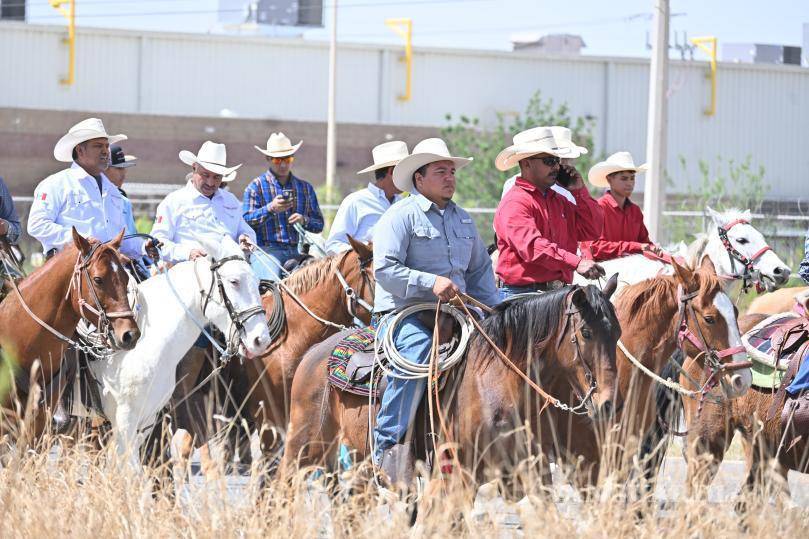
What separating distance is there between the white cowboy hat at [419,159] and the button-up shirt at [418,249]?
25 cm

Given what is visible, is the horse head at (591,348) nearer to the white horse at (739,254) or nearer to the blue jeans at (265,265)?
the white horse at (739,254)

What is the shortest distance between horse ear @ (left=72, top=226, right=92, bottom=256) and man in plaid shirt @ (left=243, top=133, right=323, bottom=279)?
12.1 ft

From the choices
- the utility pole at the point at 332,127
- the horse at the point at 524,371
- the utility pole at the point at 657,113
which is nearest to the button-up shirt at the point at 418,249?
the horse at the point at 524,371

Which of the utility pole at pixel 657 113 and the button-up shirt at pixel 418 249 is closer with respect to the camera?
the button-up shirt at pixel 418 249

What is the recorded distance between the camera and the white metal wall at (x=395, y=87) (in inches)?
1652

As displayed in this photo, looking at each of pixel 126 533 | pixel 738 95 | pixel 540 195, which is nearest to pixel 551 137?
pixel 540 195

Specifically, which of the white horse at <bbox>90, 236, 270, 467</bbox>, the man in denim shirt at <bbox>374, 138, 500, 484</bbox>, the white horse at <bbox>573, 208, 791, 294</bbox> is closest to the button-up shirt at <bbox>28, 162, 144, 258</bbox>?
the white horse at <bbox>90, 236, 270, 467</bbox>

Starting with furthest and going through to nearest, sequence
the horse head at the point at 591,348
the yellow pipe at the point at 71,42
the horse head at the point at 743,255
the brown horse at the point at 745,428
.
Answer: the yellow pipe at the point at 71,42 < the horse head at the point at 743,255 < the brown horse at the point at 745,428 < the horse head at the point at 591,348

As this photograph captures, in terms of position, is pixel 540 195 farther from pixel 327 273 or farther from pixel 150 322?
pixel 150 322

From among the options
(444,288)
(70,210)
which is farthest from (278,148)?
(444,288)

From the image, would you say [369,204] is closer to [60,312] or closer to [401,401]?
[60,312]

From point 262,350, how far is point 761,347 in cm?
360

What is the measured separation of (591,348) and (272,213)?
18.1 ft

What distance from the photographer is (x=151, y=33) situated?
138 feet
